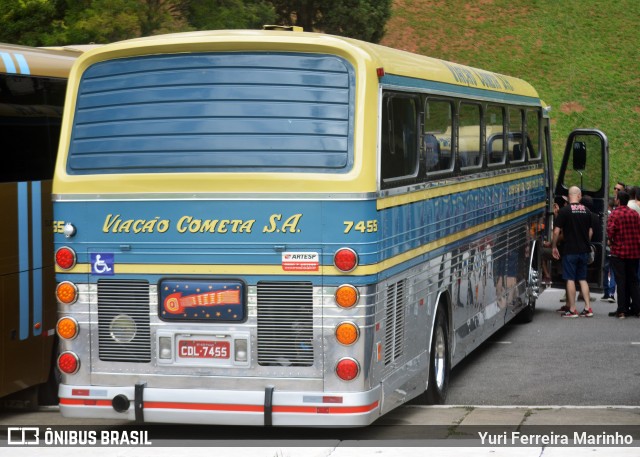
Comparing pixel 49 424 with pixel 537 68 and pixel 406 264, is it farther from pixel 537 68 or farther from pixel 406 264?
pixel 537 68

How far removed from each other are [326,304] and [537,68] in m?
51.1

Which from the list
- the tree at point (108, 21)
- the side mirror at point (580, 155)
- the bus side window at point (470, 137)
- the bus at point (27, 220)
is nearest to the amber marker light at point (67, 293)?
the bus at point (27, 220)

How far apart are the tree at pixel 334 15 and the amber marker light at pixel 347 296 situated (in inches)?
1391

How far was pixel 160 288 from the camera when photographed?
26.5 feet

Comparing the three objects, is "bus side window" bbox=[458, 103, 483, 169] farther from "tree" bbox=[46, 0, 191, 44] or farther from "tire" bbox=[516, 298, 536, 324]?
"tree" bbox=[46, 0, 191, 44]

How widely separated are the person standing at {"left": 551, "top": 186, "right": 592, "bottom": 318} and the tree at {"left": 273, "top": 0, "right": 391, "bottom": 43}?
88.7 feet

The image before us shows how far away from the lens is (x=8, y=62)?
377 inches

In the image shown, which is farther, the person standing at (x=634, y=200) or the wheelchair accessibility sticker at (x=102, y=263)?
the person standing at (x=634, y=200)

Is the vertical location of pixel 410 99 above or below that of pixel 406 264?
above

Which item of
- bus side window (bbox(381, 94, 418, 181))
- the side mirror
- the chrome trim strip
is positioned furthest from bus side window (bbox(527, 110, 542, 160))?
the chrome trim strip

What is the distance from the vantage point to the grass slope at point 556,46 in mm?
52375

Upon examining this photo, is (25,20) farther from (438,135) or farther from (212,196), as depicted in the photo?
(212,196)

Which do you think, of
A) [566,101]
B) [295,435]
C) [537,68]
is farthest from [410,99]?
[537,68]

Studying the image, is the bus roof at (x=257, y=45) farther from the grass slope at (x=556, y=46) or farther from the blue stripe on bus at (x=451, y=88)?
the grass slope at (x=556, y=46)
